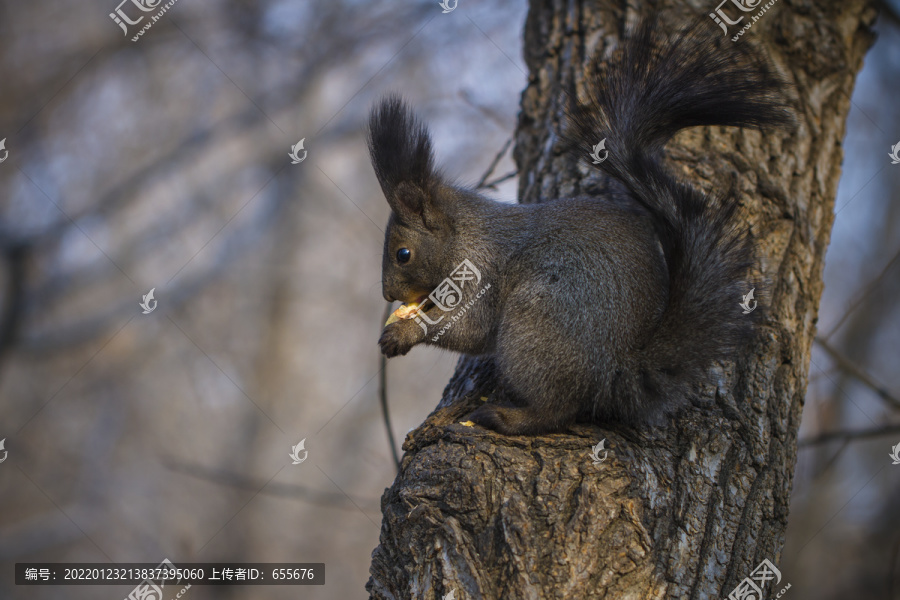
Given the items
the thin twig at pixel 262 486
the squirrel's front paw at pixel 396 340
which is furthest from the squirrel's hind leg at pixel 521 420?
the thin twig at pixel 262 486

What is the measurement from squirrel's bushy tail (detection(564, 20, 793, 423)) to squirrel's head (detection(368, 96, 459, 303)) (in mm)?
618

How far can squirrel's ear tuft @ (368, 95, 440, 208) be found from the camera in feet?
7.72

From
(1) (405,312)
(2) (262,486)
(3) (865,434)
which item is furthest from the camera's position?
(2) (262,486)

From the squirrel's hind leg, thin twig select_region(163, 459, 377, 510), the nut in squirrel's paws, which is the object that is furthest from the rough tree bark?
thin twig select_region(163, 459, 377, 510)

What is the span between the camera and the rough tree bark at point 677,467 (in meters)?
1.64

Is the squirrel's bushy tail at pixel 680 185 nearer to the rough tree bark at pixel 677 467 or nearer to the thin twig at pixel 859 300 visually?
the rough tree bark at pixel 677 467

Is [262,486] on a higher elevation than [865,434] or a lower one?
higher

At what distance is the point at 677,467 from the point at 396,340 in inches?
40.6

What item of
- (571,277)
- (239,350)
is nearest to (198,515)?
(239,350)

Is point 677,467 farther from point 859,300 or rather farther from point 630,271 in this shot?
point 859,300

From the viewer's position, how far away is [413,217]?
2.54m

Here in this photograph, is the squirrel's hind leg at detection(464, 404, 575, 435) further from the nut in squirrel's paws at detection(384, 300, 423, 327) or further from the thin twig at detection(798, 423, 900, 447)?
the thin twig at detection(798, 423, 900, 447)

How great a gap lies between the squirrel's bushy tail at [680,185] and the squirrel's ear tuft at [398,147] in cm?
59

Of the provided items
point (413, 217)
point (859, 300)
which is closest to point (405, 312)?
point (413, 217)
